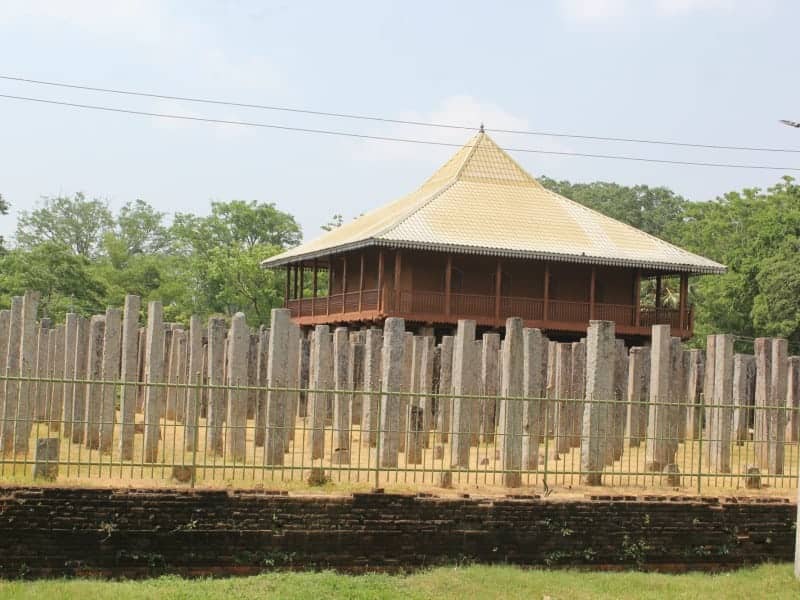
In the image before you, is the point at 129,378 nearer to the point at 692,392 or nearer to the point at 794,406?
the point at 692,392

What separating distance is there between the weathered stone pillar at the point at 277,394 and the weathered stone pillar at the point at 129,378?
1.32m

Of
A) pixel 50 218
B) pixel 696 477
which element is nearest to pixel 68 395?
pixel 696 477

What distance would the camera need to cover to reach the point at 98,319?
16656mm

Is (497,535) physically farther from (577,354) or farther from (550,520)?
(577,354)

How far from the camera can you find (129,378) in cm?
1244

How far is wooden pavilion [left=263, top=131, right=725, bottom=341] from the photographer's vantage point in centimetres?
2897

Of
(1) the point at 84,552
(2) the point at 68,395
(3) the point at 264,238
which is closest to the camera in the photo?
(1) the point at 84,552

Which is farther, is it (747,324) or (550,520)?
(747,324)

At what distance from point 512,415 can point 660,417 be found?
1.91 metres

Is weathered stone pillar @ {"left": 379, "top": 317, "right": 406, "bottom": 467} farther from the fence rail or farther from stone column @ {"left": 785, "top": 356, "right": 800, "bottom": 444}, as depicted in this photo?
stone column @ {"left": 785, "top": 356, "right": 800, "bottom": 444}

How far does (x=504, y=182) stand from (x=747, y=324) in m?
14.7

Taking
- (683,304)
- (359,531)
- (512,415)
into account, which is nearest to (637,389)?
(512,415)

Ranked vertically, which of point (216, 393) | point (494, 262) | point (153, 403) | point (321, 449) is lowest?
point (321, 449)

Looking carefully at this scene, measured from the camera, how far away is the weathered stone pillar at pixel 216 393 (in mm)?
12164
